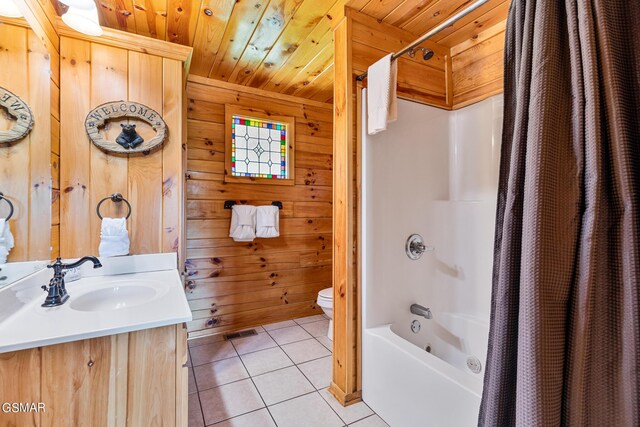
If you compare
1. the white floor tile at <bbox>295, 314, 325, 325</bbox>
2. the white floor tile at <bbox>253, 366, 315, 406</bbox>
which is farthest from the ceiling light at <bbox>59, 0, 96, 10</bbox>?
the white floor tile at <bbox>295, 314, 325, 325</bbox>

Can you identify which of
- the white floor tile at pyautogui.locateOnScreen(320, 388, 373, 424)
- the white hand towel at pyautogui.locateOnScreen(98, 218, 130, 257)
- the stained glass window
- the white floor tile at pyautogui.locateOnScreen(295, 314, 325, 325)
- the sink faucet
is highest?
the stained glass window

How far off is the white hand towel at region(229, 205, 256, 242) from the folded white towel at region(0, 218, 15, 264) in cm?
151

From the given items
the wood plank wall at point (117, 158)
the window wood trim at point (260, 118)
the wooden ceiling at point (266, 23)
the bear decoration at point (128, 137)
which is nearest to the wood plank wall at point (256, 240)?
the window wood trim at point (260, 118)

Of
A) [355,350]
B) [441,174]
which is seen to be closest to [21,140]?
[355,350]

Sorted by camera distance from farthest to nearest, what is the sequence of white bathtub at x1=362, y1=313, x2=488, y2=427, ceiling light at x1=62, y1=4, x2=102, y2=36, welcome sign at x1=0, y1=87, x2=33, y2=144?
ceiling light at x1=62, y1=4, x2=102, y2=36
white bathtub at x1=362, y1=313, x2=488, y2=427
welcome sign at x1=0, y1=87, x2=33, y2=144

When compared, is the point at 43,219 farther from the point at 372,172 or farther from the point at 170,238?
the point at 372,172

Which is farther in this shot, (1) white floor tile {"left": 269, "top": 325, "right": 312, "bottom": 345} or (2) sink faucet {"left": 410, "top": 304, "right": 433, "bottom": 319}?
(1) white floor tile {"left": 269, "top": 325, "right": 312, "bottom": 345}

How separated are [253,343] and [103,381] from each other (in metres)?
1.62

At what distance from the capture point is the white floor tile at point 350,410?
1.55m

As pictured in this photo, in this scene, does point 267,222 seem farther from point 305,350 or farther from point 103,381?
point 103,381

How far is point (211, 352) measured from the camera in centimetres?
225

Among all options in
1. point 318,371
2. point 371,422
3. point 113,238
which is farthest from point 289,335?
point 113,238

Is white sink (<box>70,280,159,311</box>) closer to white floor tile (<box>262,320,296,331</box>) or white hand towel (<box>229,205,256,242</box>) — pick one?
white hand towel (<box>229,205,256,242</box>)

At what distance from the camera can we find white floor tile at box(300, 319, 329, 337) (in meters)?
2.60
